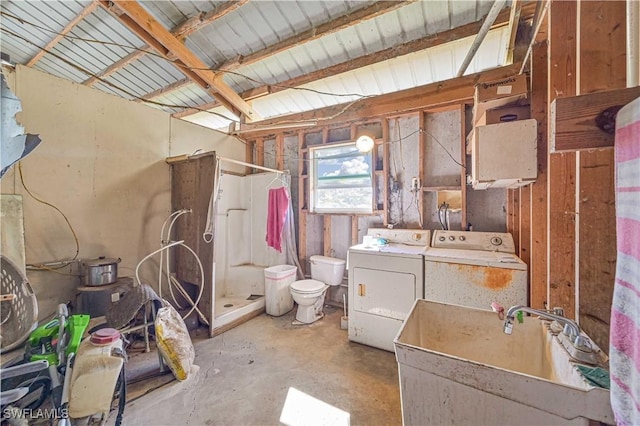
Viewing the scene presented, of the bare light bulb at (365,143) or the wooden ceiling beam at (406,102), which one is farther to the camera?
the bare light bulb at (365,143)

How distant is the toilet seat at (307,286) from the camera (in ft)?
9.55

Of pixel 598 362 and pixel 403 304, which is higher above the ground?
pixel 598 362

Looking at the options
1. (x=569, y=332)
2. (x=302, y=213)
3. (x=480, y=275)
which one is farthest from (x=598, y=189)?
(x=302, y=213)

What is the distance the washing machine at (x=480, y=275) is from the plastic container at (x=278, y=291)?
5.51ft

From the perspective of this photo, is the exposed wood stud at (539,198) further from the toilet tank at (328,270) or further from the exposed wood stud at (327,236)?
the exposed wood stud at (327,236)

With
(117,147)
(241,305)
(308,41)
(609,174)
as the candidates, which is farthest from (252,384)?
(308,41)

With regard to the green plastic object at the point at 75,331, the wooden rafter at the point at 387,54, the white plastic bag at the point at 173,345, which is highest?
the wooden rafter at the point at 387,54

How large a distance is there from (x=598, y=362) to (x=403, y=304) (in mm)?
1615

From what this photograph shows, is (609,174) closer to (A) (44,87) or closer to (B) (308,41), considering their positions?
(B) (308,41)

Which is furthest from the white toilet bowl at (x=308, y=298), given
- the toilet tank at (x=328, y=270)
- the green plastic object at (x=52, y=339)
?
the green plastic object at (x=52, y=339)

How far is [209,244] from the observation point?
2.71m

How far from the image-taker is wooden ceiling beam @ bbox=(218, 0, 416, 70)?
2086 mm

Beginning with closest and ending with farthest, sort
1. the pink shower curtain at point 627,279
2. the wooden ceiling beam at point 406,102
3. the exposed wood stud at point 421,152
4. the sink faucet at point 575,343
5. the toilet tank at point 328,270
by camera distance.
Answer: the pink shower curtain at point 627,279 → the sink faucet at point 575,343 → the wooden ceiling beam at point 406,102 → the exposed wood stud at point 421,152 → the toilet tank at point 328,270

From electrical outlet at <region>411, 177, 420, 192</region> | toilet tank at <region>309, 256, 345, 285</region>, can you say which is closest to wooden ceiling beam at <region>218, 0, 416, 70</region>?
electrical outlet at <region>411, 177, 420, 192</region>
